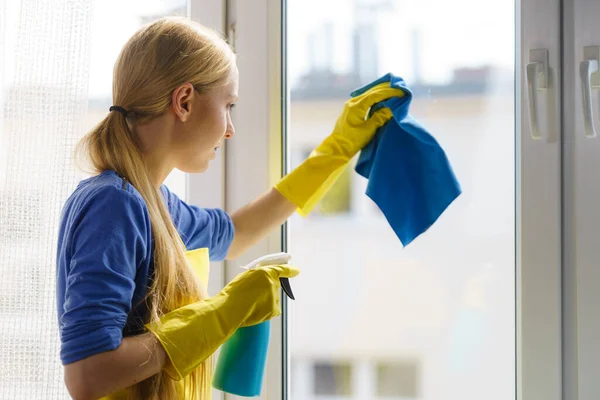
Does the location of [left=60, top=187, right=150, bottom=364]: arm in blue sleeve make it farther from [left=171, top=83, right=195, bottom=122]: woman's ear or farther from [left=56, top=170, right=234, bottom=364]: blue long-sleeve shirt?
[left=171, top=83, right=195, bottom=122]: woman's ear

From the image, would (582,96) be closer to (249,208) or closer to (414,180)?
(414,180)

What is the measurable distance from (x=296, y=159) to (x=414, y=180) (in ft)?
0.84

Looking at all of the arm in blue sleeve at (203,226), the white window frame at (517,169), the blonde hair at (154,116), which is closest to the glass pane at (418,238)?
the white window frame at (517,169)

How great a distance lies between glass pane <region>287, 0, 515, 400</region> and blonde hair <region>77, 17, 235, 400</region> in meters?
0.26

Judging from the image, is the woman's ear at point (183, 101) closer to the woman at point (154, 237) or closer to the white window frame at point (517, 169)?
the woman at point (154, 237)

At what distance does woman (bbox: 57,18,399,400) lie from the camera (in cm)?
89

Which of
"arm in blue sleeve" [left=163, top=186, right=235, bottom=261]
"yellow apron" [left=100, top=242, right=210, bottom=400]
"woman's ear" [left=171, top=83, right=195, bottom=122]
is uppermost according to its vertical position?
"woman's ear" [left=171, top=83, right=195, bottom=122]

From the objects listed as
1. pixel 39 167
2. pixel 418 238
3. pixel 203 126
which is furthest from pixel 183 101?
pixel 418 238

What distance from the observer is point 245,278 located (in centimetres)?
101

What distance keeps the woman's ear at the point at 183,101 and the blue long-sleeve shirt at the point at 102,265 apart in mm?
132

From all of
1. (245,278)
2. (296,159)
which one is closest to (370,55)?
(296,159)

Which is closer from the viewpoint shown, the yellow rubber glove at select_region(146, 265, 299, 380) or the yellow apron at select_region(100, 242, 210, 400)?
the yellow rubber glove at select_region(146, 265, 299, 380)

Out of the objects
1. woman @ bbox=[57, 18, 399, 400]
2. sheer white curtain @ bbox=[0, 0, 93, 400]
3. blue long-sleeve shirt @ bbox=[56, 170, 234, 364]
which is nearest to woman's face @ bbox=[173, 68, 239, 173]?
woman @ bbox=[57, 18, 399, 400]

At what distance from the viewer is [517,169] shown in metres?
1.14
